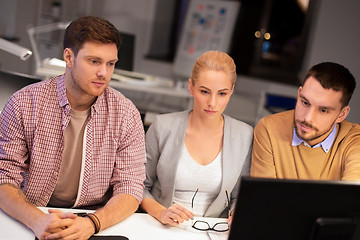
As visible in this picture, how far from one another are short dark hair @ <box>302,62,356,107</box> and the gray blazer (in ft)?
1.39

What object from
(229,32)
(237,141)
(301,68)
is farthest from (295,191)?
(301,68)

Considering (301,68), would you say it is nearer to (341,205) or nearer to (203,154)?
(203,154)

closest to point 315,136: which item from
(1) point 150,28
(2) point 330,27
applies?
(2) point 330,27

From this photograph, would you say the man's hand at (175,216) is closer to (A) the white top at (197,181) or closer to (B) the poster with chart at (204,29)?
(A) the white top at (197,181)

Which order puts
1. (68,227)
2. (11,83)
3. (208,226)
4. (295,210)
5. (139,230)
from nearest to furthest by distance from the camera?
(295,210)
(68,227)
(139,230)
(208,226)
(11,83)

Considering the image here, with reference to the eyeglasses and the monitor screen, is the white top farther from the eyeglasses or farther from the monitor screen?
the monitor screen

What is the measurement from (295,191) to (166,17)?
6.22 m

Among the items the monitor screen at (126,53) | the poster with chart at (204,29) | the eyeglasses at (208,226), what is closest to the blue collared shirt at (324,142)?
the eyeglasses at (208,226)

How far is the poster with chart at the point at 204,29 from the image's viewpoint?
5.93 m

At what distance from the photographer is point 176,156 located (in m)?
1.87

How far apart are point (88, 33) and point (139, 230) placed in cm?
78

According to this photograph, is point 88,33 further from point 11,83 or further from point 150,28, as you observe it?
point 150,28

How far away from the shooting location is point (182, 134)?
1891 millimetres

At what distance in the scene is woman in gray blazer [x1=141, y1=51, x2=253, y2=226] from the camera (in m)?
1.82
